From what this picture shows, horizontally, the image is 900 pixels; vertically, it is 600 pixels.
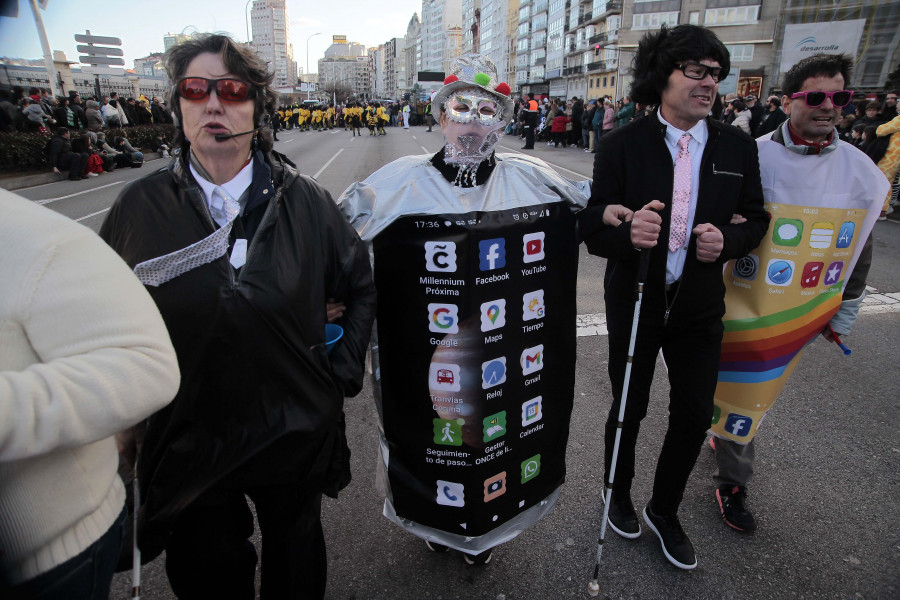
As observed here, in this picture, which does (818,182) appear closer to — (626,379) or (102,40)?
(626,379)

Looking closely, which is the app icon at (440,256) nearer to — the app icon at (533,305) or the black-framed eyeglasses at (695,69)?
the app icon at (533,305)

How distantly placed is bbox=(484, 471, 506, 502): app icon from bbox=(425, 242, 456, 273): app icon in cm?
85

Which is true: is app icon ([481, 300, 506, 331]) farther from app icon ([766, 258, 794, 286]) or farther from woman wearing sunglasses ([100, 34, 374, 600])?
app icon ([766, 258, 794, 286])

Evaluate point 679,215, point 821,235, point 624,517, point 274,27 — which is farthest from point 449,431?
point 274,27

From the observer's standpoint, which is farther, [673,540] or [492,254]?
[673,540]

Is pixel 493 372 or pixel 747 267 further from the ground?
pixel 747 267

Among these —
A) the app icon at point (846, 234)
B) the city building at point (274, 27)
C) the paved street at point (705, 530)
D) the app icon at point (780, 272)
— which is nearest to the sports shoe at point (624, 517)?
the paved street at point (705, 530)

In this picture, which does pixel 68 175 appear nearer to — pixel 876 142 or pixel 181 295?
pixel 181 295

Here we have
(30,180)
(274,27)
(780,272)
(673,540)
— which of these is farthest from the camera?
(274,27)

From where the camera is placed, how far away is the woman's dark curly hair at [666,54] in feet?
6.88

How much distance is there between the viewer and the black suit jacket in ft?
7.10

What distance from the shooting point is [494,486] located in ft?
7.09

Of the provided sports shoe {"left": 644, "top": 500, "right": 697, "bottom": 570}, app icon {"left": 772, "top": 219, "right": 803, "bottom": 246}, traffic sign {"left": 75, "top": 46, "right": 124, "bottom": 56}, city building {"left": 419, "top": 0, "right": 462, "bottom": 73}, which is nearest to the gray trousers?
sports shoe {"left": 644, "top": 500, "right": 697, "bottom": 570}

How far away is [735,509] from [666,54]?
2044 mm
